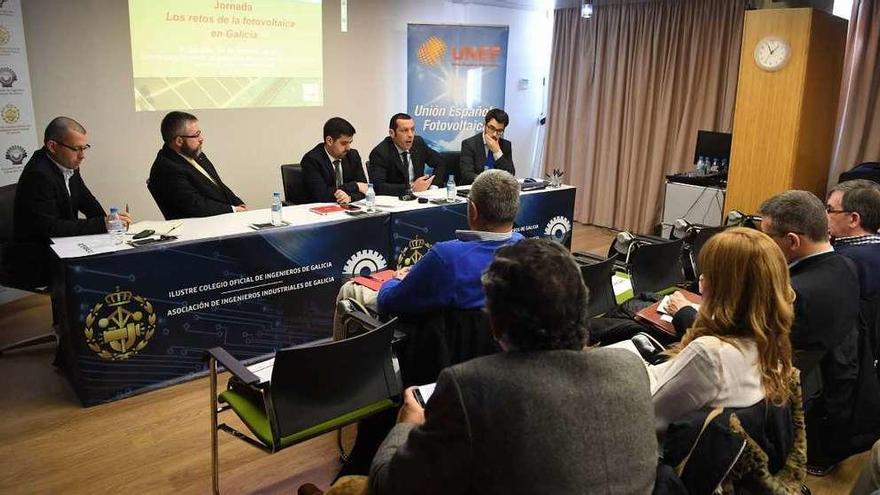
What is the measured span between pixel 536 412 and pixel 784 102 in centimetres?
483

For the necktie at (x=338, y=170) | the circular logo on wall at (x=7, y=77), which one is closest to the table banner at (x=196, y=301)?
the necktie at (x=338, y=170)

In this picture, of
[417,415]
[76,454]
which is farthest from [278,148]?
[417,415]

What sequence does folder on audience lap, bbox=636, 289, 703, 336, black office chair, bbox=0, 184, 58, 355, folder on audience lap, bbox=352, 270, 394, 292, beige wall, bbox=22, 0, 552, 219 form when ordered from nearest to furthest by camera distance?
1. folder on audience lap, bbox=636, 289, 703, 336
2. folder on audience lap, bbox=352, 270, 394, 292
3. black office chair, bbox=0, 184, 58, 355
4. beige wall, bbox=22, 0, 552, 219

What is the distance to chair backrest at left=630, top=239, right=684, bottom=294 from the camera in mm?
3326

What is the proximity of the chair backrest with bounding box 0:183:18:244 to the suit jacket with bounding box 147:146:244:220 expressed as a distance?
810 mm

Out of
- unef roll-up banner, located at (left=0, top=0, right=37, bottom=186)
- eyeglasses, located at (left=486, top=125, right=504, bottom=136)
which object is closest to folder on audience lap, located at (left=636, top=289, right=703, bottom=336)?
eyeglasses, located at (left=486, top=125, right=504, bottom=136)

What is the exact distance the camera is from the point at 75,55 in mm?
4758

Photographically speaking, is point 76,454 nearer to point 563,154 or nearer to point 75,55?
point 75,55

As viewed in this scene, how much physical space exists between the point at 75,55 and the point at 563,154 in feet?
16.3

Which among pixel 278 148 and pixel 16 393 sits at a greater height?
pixel 278 148

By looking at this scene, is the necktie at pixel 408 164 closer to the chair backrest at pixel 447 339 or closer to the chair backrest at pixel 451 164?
the chair backrest at pixel 451 164

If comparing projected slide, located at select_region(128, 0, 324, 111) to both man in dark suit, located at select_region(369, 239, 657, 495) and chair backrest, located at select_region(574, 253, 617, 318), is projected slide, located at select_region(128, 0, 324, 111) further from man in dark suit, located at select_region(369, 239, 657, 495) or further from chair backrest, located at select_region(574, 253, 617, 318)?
man in dark suit, located at select_region(369, 239, 657, 495)

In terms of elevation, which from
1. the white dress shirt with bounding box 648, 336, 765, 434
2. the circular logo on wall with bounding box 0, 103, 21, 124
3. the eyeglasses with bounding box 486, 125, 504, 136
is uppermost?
the circular logo on wall with bounding box 0, 103, 21, 124

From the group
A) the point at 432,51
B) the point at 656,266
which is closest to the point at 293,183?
the point at 432,51
